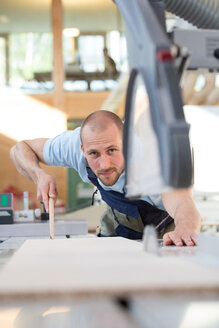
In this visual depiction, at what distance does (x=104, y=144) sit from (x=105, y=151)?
32 mm

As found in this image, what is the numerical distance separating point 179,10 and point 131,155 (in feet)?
1.30

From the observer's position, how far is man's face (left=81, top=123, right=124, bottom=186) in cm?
222

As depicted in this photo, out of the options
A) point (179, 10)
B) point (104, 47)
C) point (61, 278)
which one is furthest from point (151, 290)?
point (104, 47)

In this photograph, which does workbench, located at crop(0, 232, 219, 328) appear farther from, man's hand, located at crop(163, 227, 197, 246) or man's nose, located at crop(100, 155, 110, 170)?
man's nose, located at crop(100, 155, 110, 170)

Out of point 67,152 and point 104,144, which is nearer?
point 104,144

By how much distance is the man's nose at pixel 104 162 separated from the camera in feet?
7.27

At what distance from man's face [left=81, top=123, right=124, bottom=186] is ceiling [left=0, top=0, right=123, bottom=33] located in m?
8.72

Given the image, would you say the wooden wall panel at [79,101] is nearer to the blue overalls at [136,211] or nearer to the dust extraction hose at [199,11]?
the blue overalls at [136,211]

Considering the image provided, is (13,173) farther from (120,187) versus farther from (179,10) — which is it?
(179,10)

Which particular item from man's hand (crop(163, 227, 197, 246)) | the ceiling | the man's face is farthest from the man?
the ceiling

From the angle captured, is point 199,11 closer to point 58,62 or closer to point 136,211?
point 136,211

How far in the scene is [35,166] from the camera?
254cm

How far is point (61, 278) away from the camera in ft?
2.55

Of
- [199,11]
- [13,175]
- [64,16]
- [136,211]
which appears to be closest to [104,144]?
[136,211]
